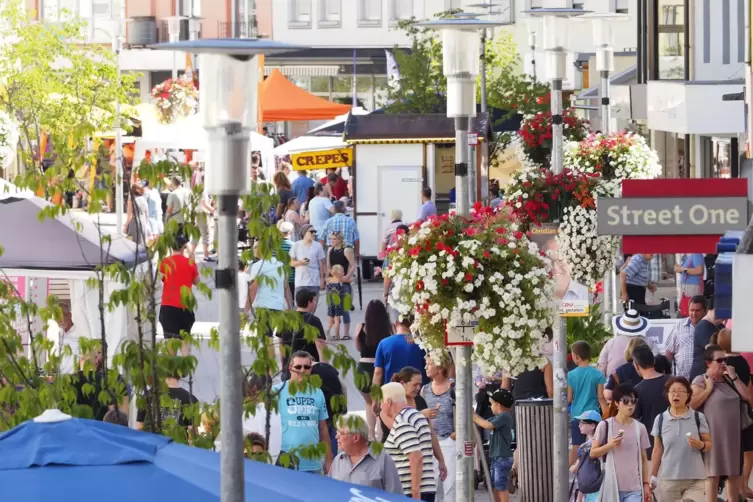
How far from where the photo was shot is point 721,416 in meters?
12.8

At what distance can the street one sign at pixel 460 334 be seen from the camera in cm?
1141

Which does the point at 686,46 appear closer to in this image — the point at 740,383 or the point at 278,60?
the point at 740,383

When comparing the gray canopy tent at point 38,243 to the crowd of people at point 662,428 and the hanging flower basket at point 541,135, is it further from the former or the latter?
the hanging flower basket at point 541,135

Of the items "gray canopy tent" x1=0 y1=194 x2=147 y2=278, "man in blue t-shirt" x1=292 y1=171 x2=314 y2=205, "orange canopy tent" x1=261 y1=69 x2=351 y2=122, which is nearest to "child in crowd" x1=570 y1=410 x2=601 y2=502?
"gray canopy tent" x1=0 y1=194 x2=147 y2=278

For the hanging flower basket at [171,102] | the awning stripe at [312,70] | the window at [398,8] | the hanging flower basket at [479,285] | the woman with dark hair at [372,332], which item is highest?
the window at [398,8]

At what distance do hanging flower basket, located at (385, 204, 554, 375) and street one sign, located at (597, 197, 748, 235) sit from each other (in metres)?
0.75

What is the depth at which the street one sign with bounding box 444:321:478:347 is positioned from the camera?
37.4ft

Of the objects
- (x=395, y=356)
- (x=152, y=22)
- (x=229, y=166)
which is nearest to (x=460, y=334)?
(x=395, y=356)

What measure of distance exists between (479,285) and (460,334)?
364 mm

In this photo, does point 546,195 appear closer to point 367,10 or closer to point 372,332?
point 372,332

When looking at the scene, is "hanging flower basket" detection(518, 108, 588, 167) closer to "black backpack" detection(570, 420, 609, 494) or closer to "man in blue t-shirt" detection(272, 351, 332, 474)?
"black backpack" detection(570, 420, 609, 494)

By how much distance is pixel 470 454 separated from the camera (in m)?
11.6

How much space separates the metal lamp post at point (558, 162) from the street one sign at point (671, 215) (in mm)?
2023

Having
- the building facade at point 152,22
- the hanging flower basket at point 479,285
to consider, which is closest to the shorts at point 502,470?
the hanging flower basket at point 479,285
